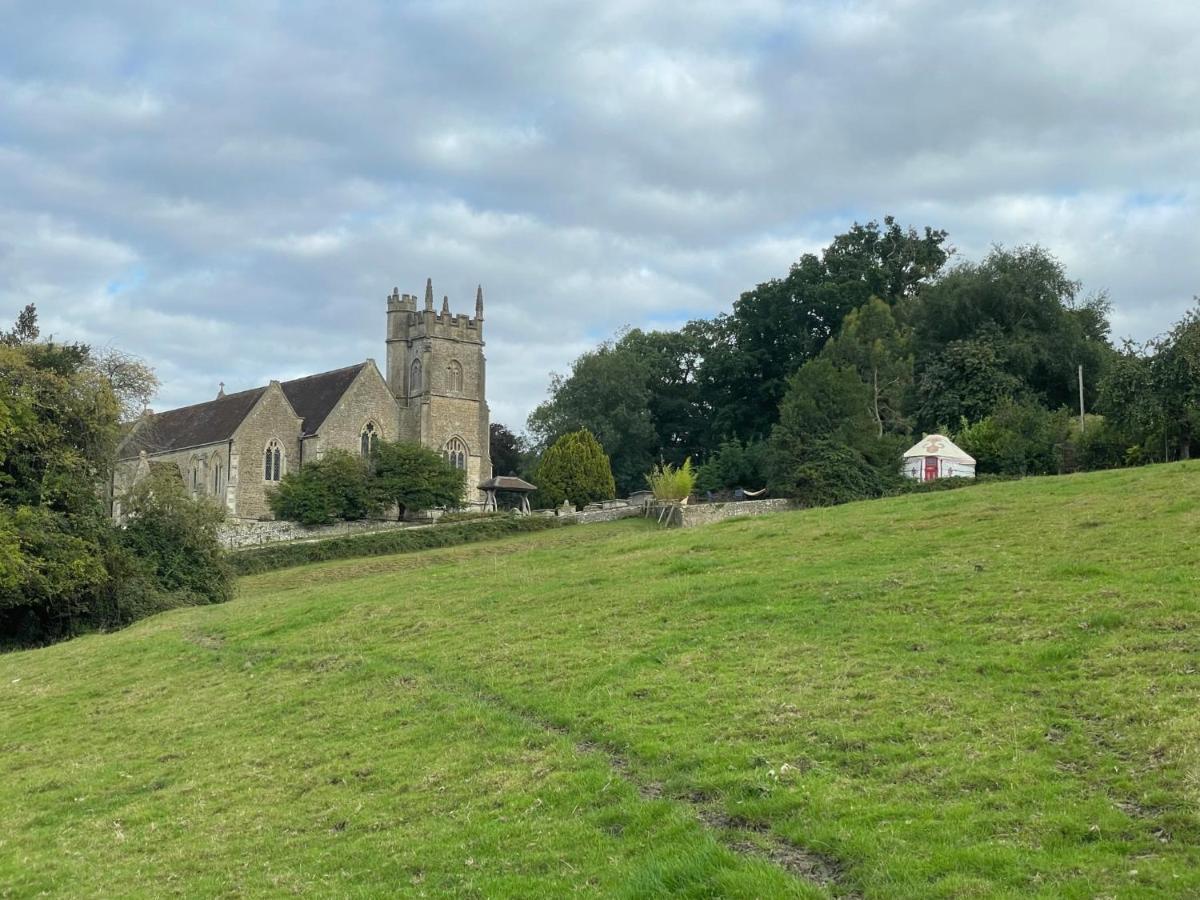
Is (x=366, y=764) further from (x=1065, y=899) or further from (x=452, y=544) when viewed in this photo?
(x=452, y=544)

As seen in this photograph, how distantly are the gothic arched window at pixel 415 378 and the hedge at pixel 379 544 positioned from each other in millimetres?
26947

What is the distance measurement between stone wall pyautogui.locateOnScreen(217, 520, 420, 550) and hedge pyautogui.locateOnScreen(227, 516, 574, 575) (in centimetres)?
277

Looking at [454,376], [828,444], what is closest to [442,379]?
[454,376]

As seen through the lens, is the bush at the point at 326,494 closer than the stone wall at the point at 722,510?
No

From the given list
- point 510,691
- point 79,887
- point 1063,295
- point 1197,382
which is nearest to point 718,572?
point 510,691

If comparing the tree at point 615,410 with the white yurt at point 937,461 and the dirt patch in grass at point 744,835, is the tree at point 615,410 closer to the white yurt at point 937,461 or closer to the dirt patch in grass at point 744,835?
the white yurt at point 937,461

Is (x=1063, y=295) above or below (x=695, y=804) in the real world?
above

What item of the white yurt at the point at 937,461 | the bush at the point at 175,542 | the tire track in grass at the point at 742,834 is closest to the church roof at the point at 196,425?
the bush at the point at 175,542

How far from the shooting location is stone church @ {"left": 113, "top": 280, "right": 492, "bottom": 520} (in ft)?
246

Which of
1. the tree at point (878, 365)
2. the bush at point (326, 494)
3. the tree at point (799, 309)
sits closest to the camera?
the bush at point (326, 494)

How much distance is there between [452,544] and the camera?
2142 inches

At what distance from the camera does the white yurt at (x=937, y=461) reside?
187 ft

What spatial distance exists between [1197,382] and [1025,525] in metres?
23.2

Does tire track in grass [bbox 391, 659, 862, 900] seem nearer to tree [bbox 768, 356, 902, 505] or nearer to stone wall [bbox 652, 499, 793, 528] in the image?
stone wall [bbox 652, 499, 793, 528]
